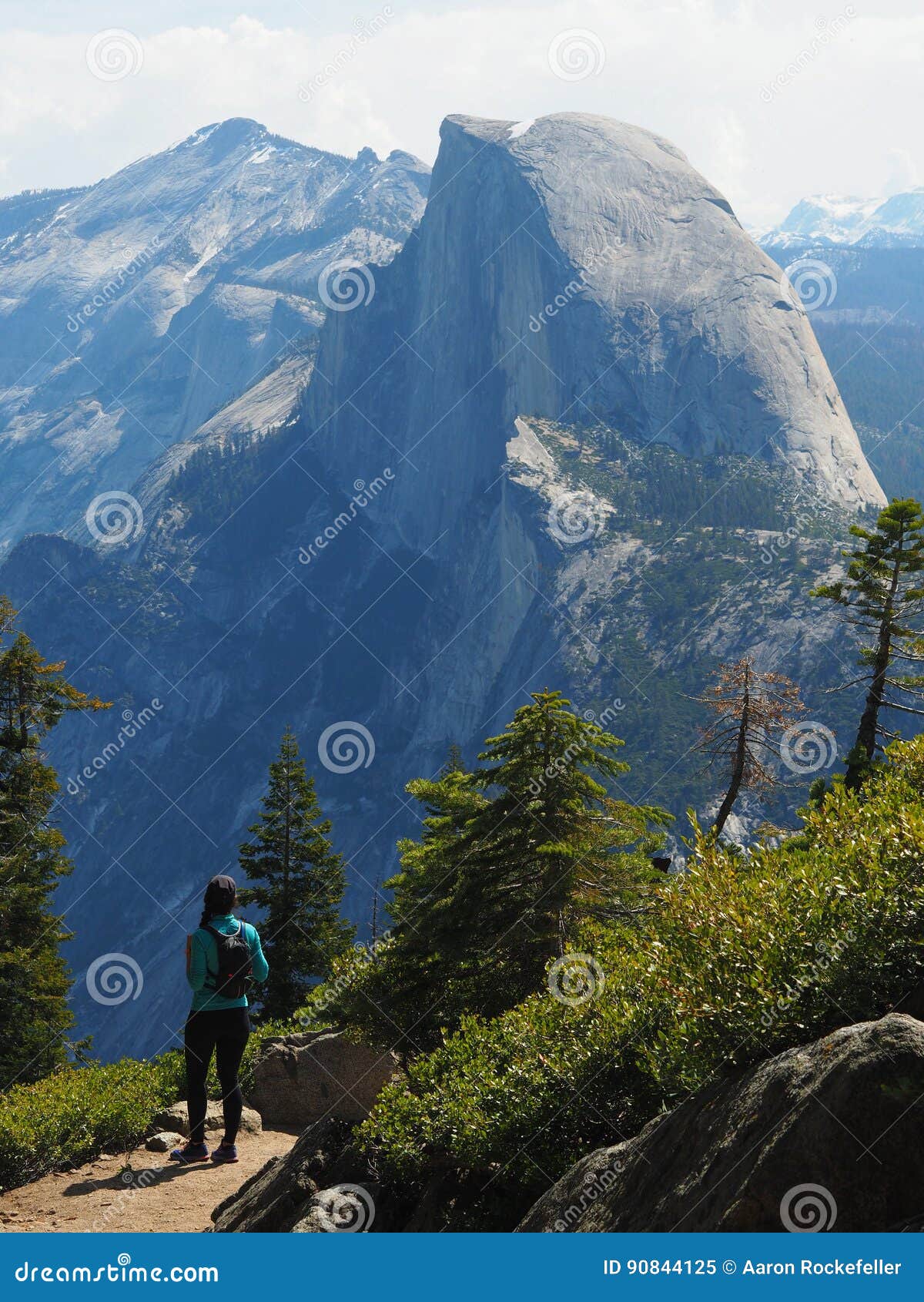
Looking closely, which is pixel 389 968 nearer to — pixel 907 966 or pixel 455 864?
pixel 455 864

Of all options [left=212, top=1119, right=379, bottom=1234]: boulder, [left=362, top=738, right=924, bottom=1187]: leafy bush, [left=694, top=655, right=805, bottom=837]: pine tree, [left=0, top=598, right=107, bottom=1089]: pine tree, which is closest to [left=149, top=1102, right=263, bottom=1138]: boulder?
[left=212, top=1119, right=379, bottom=1234]: boulder

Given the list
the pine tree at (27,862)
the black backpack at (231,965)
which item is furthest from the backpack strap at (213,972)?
the pine tree at (27,862)

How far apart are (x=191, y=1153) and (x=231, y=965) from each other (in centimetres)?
359

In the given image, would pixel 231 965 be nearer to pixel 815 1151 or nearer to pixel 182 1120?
pixel 815 1151

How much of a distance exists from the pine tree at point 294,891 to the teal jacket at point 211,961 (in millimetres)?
24803

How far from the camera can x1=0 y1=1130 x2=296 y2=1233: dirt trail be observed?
11516 mm

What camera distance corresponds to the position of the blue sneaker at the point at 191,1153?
42.8ft

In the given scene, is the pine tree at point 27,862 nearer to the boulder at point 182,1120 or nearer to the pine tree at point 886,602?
the boulder at point 182,1120

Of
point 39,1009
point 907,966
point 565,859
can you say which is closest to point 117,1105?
point 565,859

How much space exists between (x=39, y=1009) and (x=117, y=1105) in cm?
1796

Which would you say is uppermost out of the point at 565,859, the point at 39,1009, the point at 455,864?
the point at 565,859

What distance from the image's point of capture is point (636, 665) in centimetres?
14700

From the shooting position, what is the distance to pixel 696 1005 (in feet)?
31.9

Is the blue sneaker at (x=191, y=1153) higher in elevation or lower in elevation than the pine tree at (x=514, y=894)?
lower
